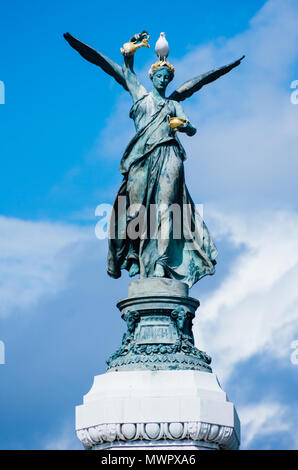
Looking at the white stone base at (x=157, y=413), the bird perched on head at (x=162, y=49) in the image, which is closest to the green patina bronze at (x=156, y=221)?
the bird perched on head at (x=162, y=49)

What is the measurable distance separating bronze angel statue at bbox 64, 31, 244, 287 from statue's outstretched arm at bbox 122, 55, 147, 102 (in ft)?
0.07

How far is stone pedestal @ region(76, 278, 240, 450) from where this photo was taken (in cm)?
2280

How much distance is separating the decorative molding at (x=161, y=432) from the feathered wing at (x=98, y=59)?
722cm

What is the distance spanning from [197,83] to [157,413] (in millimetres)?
7279

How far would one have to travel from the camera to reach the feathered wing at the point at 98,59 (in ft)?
86.5

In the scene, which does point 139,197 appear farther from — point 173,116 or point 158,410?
point 158,410

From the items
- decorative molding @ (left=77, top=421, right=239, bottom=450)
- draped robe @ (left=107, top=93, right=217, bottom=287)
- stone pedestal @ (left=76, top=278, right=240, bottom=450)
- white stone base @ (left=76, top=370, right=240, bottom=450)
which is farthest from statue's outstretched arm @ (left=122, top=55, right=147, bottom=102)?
decorative molding @ (left=77, top=421, right=239, bottom=450)

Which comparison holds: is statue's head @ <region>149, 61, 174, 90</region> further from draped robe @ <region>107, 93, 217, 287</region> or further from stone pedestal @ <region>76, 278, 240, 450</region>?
stone pedestal @ <region>76, 278, 240, 450</region>

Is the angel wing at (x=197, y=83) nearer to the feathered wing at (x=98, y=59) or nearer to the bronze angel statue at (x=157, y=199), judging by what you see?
the bronze angel statue at (x=157, y=199)

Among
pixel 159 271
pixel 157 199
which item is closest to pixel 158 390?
pixel 159 271

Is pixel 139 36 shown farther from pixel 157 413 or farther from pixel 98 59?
pixel 157 413

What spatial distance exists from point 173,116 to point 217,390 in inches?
220

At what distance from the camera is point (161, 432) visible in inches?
896

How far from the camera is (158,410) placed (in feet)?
74.9
